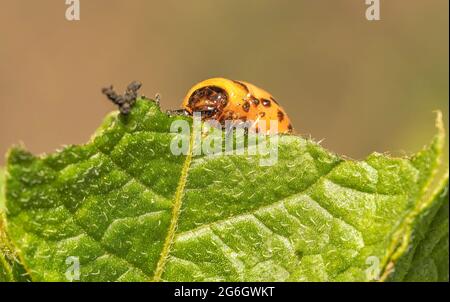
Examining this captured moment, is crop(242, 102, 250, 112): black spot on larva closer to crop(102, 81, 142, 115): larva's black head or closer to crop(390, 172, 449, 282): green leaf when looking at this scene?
crop(102, 81, 142, 115): larva's black head

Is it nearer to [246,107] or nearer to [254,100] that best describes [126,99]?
[246,107]

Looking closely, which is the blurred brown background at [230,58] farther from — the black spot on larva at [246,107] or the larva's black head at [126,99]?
the larva's black head at [126,99]

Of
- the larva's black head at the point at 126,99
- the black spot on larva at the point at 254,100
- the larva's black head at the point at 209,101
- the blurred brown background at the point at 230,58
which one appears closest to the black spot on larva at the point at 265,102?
the black spot on larva at the point at 254,100

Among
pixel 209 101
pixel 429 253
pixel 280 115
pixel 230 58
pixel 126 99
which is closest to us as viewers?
pixel 429 253

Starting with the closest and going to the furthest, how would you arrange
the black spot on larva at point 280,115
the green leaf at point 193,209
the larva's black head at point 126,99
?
the green leaf at point 193,209
the larva's black head at point 126,99
the black spot on larva at point 280,115

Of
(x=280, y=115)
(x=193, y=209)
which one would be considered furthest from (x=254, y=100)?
(x=193, y=209)

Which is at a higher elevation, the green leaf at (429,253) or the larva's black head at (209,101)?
the larva's black head at (209,101)

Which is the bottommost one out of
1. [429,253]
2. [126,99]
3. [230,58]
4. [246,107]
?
[429,253]
